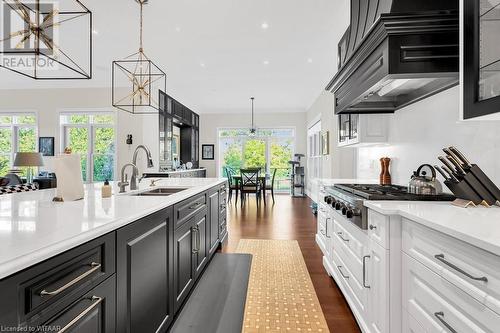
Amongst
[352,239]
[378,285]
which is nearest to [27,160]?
[352,239]

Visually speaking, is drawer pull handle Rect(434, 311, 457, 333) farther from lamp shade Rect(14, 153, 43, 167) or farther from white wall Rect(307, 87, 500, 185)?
lamp shade Rect(14, 153, 43, 167)

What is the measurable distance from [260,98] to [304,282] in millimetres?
6096

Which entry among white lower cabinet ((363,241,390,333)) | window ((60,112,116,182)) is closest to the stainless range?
white lower cabinet ((363,241,390,333))

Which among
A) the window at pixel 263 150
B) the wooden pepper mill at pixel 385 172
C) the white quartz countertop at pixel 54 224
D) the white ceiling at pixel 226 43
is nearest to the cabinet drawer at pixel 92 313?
the white quartz countertop at pixel 54 224

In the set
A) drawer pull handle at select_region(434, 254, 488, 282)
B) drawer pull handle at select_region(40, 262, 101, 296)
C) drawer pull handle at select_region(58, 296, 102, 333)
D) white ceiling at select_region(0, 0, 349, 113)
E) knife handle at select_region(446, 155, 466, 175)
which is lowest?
drawer pull handle at select_region(58, 296, 102, 333)

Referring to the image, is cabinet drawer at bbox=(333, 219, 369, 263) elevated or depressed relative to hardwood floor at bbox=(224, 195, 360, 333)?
elevated

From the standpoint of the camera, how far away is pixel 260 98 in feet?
25.8

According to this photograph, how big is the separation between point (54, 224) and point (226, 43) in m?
3.85

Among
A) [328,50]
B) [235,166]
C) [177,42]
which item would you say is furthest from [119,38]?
[235,166]

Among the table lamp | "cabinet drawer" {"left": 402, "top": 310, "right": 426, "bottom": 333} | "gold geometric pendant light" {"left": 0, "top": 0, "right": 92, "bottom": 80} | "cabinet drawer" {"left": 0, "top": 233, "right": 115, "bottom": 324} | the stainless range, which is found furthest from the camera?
the table lamp

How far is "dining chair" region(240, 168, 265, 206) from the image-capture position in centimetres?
701

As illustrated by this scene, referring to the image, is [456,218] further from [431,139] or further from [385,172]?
[385,172]

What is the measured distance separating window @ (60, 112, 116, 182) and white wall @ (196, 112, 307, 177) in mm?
3691

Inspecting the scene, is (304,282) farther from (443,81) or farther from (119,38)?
(119,38)
